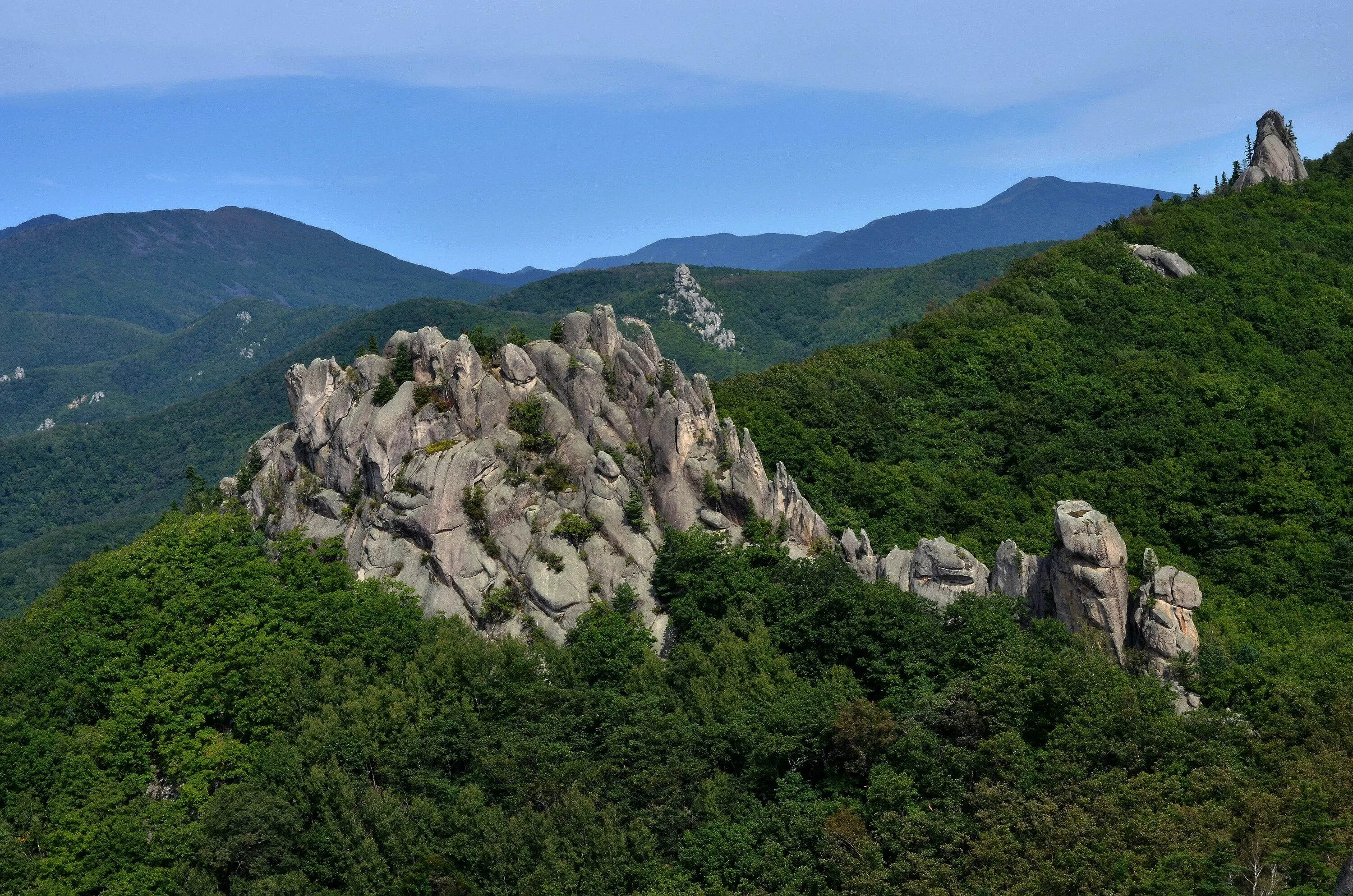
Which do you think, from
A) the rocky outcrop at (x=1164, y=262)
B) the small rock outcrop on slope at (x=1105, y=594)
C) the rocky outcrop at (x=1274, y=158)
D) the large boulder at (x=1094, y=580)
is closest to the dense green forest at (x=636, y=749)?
the small rock outcrop on slope at (x=1105, y=594)

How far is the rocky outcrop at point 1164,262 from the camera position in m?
86.1

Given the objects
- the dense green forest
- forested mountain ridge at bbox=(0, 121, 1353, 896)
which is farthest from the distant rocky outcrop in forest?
the dense green forest

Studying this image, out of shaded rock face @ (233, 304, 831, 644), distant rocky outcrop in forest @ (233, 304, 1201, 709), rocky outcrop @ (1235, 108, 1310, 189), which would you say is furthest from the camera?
rocky outcrop @ (1235, 108, 1310, 189)

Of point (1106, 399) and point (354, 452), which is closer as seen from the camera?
point (354, 452)

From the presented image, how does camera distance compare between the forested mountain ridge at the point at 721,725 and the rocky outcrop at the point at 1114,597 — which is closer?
the forested mountain ridge at the point at 721,725

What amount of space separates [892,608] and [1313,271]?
5904 cm

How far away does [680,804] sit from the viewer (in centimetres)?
3731

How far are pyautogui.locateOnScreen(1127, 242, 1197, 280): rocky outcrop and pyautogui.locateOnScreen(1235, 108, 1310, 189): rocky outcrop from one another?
775 inches

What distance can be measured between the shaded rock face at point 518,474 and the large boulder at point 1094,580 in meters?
11.2

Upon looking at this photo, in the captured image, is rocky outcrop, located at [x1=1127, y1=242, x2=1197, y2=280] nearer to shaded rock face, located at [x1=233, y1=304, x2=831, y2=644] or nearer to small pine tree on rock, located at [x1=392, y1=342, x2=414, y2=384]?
shaded rock face, located at [x1=233, y1=304, x2=831, y2=644]

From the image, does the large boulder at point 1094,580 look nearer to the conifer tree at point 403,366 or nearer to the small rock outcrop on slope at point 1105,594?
the small rock outcrop on slope at point 1105,594

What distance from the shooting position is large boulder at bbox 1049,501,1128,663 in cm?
4319

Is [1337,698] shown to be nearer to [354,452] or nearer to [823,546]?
[823,546]

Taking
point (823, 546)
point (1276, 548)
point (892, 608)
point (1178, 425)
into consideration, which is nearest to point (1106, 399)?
point (1178, 425)
